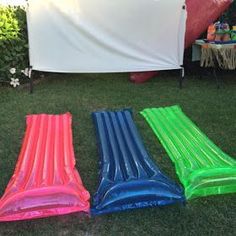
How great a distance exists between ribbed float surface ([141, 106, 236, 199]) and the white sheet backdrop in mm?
→ 1093

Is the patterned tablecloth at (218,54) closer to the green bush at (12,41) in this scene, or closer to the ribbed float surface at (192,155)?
the ribbed float surface at (192,155)

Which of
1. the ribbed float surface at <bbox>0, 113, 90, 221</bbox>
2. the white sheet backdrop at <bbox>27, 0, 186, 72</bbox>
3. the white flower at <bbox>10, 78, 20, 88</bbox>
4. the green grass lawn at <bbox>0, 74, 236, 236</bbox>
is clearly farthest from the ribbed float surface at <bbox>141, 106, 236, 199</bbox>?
the white flower at <bbox>10, 78, 20, 88</bbox>

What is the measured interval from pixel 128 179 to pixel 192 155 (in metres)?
0.79

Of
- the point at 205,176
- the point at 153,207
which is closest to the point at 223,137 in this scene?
the point at 205,176

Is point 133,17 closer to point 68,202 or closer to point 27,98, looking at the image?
point 27,98

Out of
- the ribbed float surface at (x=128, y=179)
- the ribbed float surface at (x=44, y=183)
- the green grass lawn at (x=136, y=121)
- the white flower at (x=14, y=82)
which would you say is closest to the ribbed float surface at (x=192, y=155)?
the green grass lawn at (x=136, y=121)

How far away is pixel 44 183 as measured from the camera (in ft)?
9.16

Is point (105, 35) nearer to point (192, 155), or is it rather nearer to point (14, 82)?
point (14, 82)

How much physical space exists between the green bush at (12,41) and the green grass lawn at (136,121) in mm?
322

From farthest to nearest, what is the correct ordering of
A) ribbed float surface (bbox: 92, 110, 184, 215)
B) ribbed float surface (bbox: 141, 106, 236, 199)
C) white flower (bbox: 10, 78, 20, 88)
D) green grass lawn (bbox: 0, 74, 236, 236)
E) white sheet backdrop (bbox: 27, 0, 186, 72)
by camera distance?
white flower (bbox: 10, 78, 20, 88)
white sheet backdrop (bbox: 27, 0, 186, 72)
ribbed float surface (bbox: 141, 106, 236, 199)
ribbed float surface (bbox: 92, 110, 184, 215)
green grass lawn (bbox: 0, 74, 236, 236)

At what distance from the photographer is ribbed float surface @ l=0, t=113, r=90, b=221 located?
2.59m

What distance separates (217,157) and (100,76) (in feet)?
10.3

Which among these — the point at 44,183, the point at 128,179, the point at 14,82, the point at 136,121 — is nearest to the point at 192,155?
the point at 128,179

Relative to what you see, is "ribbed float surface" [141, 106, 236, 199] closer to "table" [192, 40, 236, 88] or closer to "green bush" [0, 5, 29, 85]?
"table" [192, 40, 236, 88]
